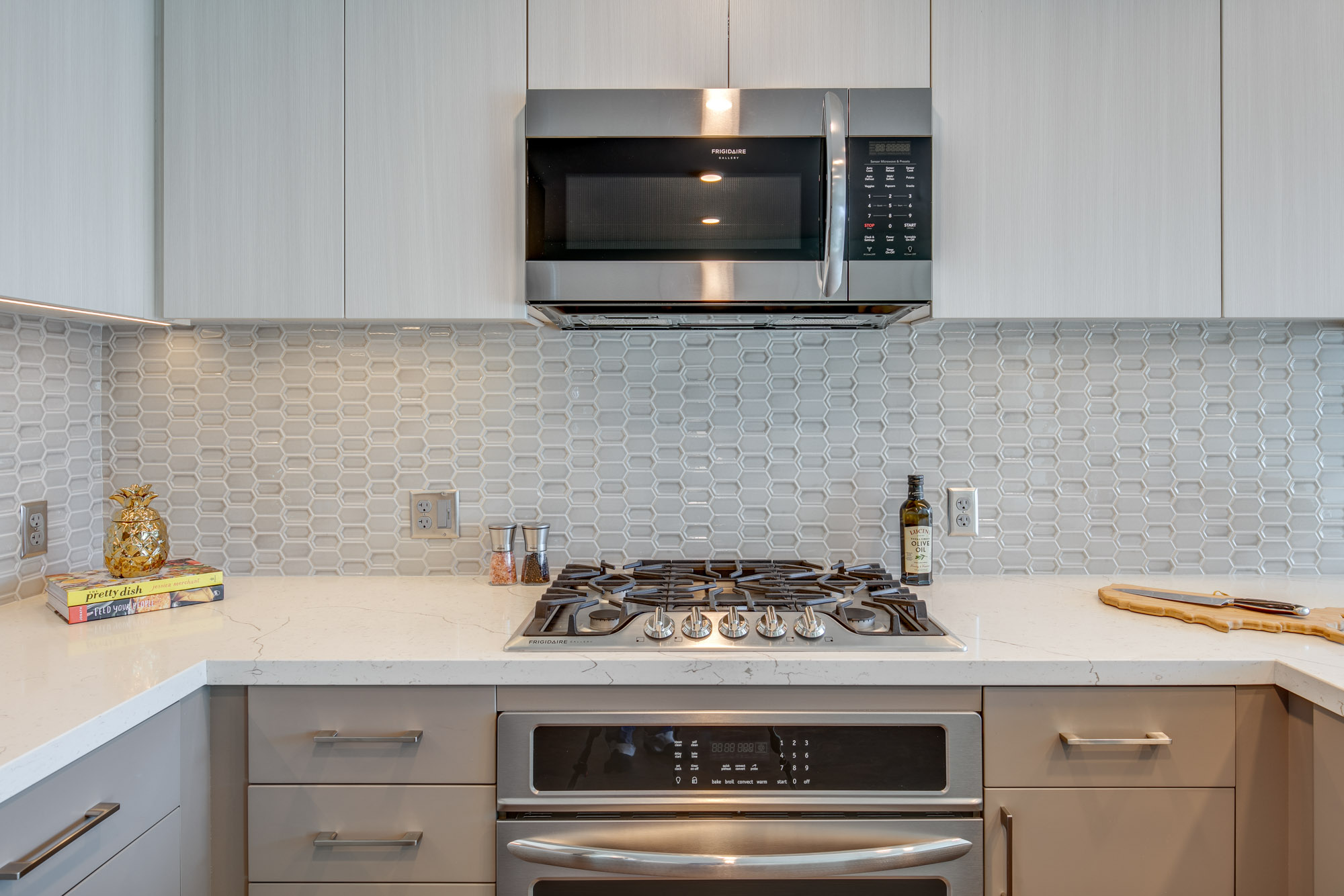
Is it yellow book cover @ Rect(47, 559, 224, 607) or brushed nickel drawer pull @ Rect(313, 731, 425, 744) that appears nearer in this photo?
brushed nickel drawer pull @ Rect(313, 731, 425, 744)

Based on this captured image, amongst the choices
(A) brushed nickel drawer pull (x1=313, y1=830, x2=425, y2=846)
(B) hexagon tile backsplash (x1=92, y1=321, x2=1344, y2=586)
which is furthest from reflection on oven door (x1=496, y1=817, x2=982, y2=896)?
(B) hexagon tile backsplash (x1=92, y1=321, x2=1344, y2=586)

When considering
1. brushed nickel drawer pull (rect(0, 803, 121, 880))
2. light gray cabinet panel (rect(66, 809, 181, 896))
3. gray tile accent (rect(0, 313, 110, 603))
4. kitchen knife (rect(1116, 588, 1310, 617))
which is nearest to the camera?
brushed nickel drawer pull (rect(0, 803, 121, 880))

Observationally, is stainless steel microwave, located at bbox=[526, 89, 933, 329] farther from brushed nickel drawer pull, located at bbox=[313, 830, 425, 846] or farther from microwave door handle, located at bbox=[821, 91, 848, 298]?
brushed nickel drawer pull, located at bbox=[313, 830, 425, 846]

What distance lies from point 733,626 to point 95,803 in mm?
954

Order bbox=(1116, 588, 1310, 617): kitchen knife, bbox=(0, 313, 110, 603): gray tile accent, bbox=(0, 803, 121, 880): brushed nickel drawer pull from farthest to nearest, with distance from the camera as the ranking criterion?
bbox=(0, 313, 110, 603): gray tile accent, bbox=(1116, 588, 1310, 617): kitchen knife, bbox=(0, 803, 121, 880): brushed nickel drawer pull

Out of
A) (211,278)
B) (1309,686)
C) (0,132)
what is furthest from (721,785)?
(0,132)

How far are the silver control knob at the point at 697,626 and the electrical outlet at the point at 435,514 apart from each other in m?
0.77

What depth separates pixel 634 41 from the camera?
158cm

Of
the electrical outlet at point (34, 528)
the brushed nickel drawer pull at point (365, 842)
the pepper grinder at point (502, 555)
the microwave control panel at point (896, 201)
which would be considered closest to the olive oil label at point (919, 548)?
the microwave control panel at point (896, 201)

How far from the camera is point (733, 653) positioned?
4.29ft

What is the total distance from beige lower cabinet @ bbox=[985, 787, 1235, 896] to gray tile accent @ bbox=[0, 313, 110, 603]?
6.57 ft

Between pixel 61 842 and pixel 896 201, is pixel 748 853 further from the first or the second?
pixel 896 201

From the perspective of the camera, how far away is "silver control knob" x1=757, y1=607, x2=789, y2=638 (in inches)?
53.5

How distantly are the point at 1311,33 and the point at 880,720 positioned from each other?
5.21 feet
